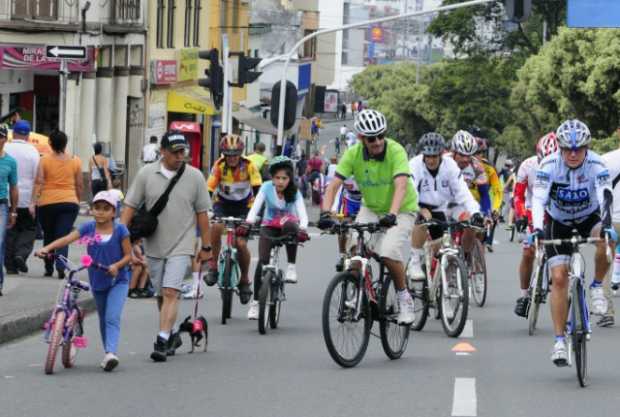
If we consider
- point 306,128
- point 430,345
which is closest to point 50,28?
point 430,345

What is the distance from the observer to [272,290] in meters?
14.7

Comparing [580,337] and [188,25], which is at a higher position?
[188,25]

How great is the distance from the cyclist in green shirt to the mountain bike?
62.8 inches

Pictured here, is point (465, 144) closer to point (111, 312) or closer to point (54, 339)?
point (111, 312)

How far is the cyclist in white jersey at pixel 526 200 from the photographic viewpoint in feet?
48.9

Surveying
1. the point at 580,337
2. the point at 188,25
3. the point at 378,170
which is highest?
the point at 188,25

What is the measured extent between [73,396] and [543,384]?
3206mm

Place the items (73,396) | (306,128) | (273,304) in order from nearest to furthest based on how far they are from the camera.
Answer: (73,396), (273,304), (306,128)

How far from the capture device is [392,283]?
12.7m

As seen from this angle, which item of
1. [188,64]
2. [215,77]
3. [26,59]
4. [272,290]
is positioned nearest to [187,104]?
[188,64]

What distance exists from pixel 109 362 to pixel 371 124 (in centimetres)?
269

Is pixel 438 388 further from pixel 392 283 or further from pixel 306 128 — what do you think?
pixel 306 128

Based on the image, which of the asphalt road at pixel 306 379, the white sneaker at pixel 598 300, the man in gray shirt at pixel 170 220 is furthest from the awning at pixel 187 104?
the man in gray shirt at pixel 170 220

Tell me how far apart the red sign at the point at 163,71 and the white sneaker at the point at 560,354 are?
110 ft
